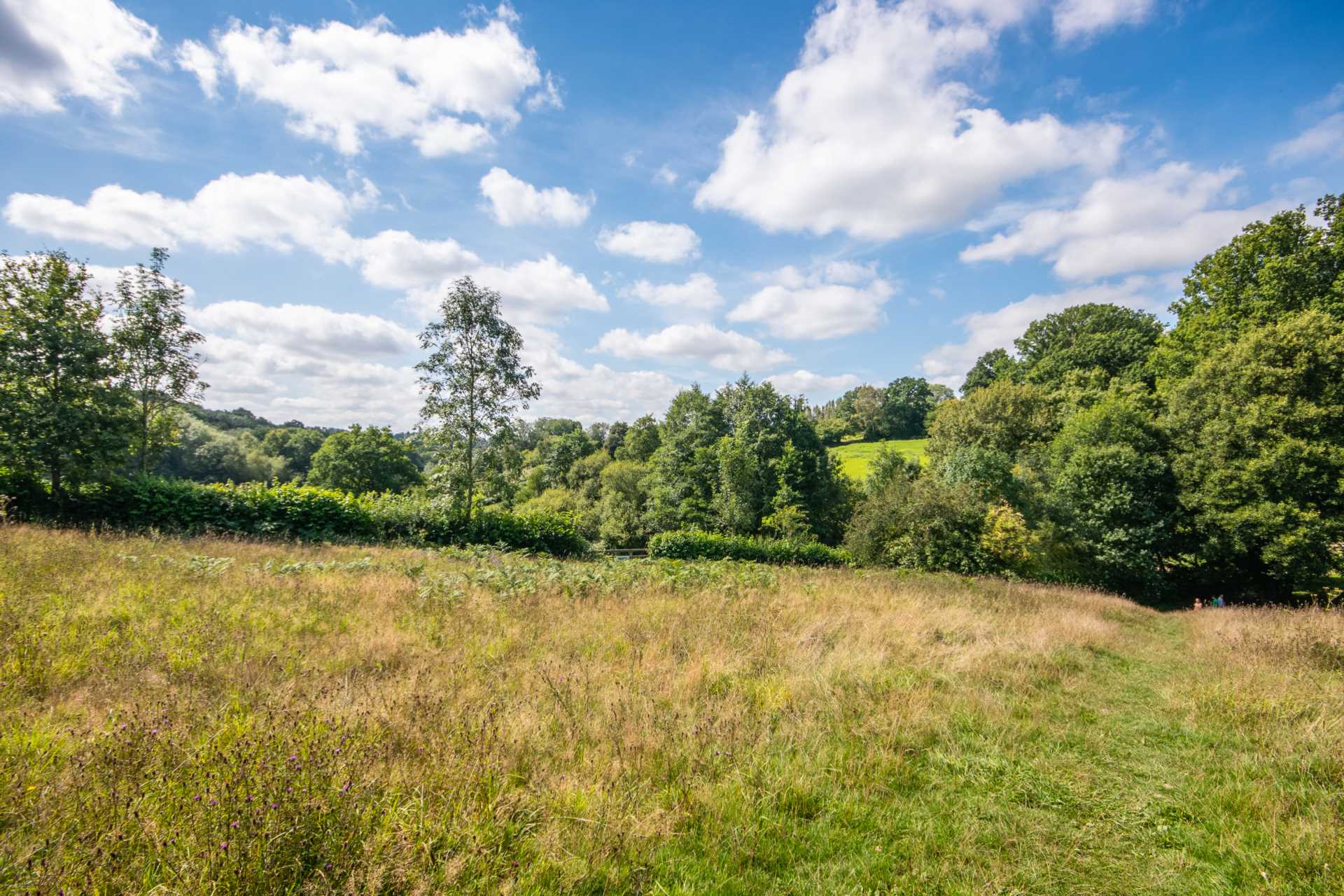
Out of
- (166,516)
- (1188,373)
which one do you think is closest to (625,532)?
(166,516)

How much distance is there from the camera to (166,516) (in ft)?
53.3

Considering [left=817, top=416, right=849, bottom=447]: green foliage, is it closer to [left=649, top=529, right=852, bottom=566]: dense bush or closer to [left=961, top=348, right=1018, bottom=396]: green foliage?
[left=961, top=348, right=1018, bottom=396]: green foliage

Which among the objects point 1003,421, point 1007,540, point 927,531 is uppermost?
point 1003,421

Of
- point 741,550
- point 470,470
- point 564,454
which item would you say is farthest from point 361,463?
point 741,550

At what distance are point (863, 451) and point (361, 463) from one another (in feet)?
209

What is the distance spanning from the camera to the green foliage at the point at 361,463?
5475 centimetres

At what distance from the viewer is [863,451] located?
71000 mm

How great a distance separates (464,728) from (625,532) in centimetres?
4181

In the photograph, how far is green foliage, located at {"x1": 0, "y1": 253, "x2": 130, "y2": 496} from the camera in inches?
564

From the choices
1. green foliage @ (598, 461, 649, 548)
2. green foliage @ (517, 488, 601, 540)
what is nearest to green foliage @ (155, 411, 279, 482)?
green foliage @ (517, 488, 601, 540)

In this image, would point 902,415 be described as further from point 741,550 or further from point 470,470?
point 470,470

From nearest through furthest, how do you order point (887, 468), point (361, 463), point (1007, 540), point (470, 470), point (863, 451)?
point (470, 470) → point (1007, 540) → point (887, 468) → point (361, 463) → point (863, 451)

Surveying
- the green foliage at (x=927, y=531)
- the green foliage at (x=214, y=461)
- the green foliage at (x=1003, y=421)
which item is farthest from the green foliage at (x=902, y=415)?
the green foliage at (x=214, y=461)

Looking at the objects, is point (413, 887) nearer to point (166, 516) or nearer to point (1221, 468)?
point (166, 516)
